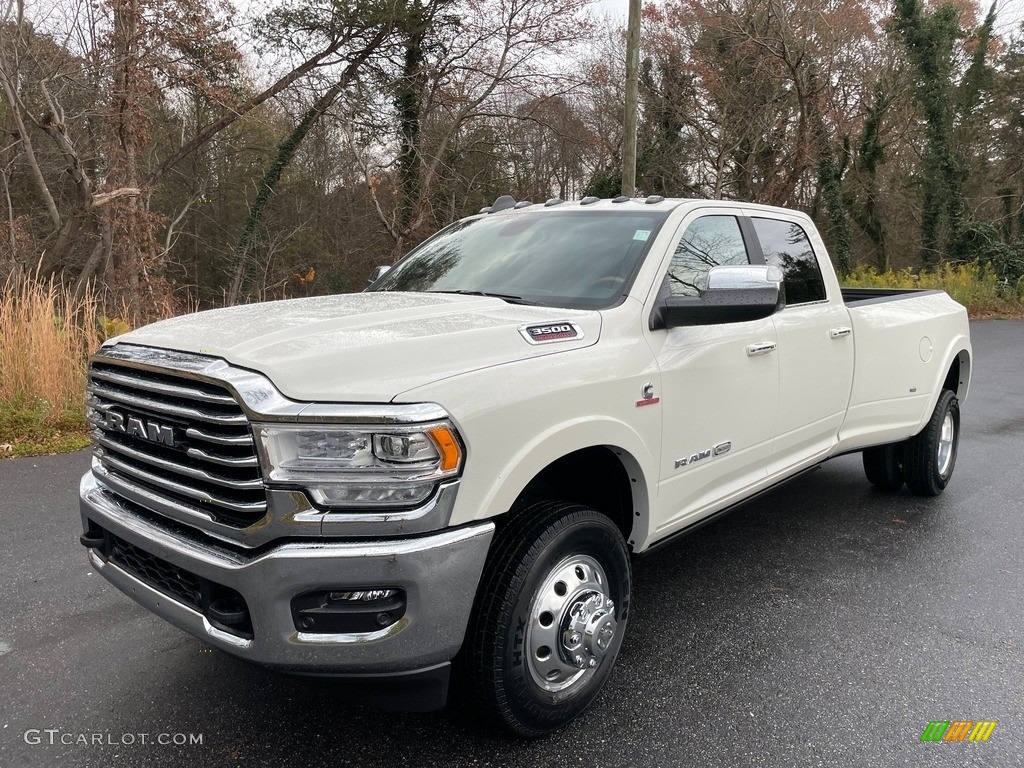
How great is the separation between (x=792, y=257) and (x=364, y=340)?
2775mm

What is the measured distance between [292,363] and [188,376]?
327 mm

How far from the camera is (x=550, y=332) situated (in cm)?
258

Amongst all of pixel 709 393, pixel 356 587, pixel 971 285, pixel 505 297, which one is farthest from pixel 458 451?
pixel 971 285

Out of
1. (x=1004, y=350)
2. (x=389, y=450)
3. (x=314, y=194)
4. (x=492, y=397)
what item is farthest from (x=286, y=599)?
(x=314, y=194)

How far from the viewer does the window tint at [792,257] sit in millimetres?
3908

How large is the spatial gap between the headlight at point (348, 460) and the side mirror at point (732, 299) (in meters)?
1.31

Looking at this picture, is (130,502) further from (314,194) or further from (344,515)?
(314,194)

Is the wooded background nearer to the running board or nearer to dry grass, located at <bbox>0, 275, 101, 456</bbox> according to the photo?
dry grass, located at <bbox>0, 275, 101, 456</bbox>

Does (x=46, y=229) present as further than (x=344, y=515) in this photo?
Yes

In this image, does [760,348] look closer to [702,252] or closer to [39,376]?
[702,252]

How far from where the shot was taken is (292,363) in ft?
6.83

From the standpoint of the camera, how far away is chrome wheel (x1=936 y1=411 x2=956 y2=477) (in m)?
5.16

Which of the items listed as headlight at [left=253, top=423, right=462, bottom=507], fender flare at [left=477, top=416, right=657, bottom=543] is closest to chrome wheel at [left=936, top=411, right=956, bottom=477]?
fender flare at [left=477, top=416, right=657, bottom=543]

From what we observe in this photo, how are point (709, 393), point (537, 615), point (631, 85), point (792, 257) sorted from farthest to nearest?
point (631, 85)
point (792, 257)
point (709, 393)
point (537, 615)
